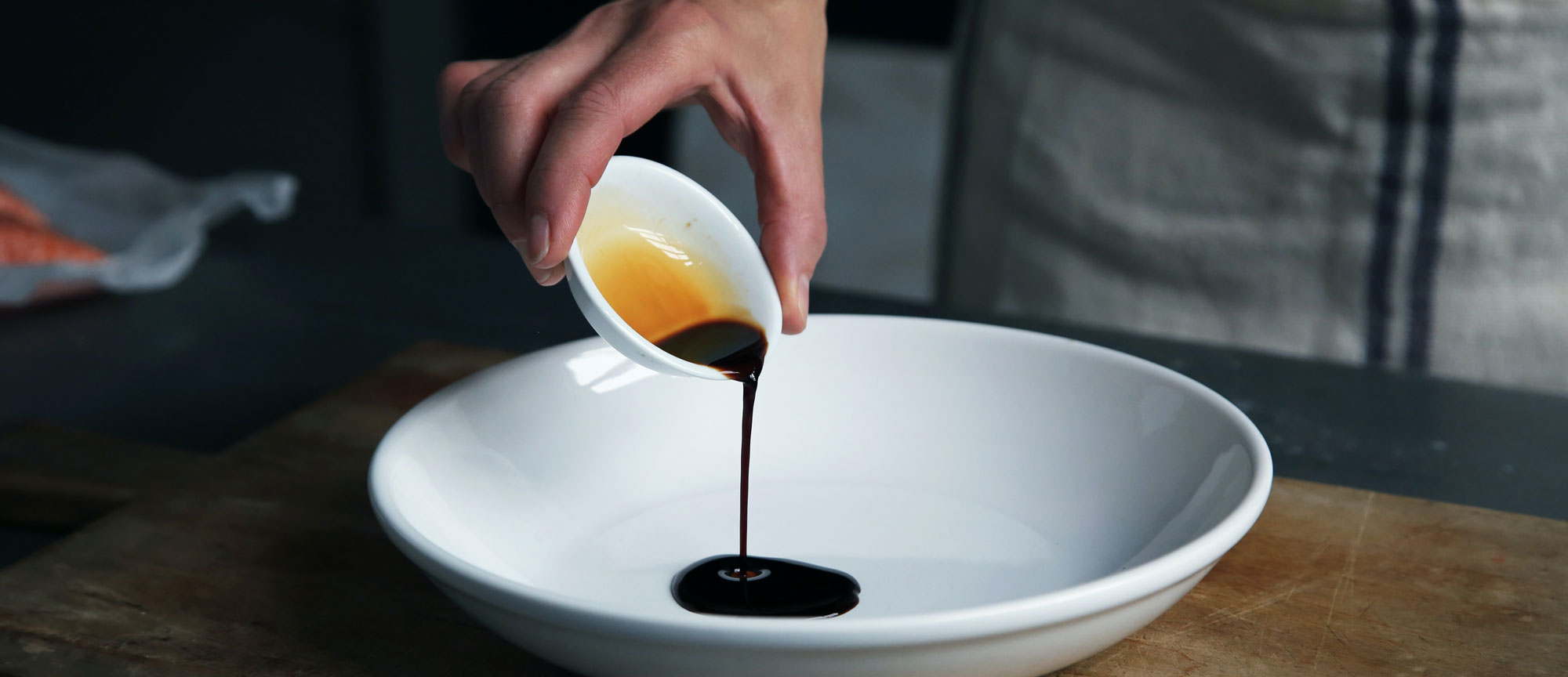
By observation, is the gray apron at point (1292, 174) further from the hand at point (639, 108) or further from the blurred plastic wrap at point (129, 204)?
the blurred plastic wrap at point (129, 204)

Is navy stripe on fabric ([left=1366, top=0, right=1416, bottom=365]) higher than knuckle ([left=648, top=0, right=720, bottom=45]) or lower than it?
lower

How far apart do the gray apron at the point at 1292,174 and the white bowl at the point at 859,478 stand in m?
0.44

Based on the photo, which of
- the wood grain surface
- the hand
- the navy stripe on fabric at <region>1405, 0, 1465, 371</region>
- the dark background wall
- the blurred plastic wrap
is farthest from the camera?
the dark background wall

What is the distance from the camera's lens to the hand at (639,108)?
583mm

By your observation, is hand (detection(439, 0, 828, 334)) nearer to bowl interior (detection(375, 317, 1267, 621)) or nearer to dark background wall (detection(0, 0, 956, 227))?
bowl interior (detection(375, 317, 1267, 621))

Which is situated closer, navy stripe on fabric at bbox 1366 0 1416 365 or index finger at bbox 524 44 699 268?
index finger at bbox 524 44 699 268

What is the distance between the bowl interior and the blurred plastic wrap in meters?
0.63

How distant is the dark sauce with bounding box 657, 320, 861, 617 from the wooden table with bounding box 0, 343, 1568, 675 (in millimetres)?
102

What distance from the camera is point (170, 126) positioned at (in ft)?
8.87

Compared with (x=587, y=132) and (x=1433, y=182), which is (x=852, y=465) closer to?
(x=587, y=132)

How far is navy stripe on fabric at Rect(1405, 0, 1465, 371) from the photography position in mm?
916

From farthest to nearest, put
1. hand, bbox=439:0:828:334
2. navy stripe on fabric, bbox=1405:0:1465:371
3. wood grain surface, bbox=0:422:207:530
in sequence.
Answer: navy stripe on fabric, bbox=1405:0:1465:371, wood grain surface, bbox=0:422:207:530, hand, bbox=439:0:828:334

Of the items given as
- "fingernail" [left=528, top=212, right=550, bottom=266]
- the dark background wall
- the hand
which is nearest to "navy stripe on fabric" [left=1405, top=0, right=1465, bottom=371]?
the hand

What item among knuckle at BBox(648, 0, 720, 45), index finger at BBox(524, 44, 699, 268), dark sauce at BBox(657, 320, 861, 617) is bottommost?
dark sauce at BBox(657, 320, 861, 617)
